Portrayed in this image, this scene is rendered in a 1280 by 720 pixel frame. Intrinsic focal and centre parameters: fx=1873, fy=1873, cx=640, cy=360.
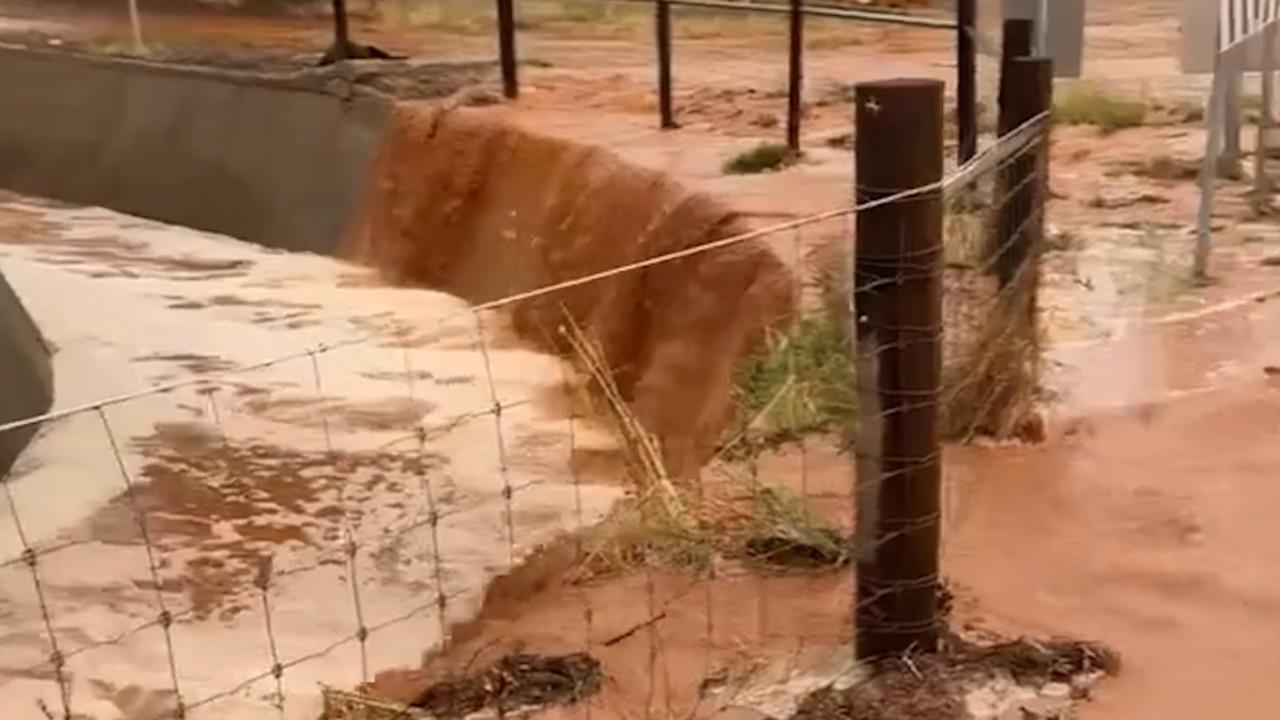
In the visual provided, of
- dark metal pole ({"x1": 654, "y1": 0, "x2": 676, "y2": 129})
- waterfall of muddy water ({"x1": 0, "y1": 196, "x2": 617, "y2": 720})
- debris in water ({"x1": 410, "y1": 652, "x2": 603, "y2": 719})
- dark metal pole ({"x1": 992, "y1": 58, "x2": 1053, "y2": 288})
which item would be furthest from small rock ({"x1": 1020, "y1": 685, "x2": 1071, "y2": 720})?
dark metal pole ({"x1": 654, "y1": 0, "x2": 676, "y2": 129})

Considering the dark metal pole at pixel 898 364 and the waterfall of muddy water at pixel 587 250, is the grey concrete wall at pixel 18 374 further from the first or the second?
the dark metal pole at pixel 898 364

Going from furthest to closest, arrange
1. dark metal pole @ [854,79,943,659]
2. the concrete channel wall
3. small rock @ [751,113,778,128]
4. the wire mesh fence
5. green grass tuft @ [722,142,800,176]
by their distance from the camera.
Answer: the concrete channel wall < small rock @ [751,113,778,128] < green grass tuft @ [722,142,800,176] < the wire mesh fence < dark metal pole @ [854,79,943,659]

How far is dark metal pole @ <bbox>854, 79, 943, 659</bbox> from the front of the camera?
3543 millimetres

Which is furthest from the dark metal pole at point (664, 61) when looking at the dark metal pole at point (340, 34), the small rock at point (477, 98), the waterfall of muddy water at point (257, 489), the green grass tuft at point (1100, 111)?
the dark metal pole at point (340, 34)

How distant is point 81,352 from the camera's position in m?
9.97

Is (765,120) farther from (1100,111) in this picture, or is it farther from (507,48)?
(1100,111)

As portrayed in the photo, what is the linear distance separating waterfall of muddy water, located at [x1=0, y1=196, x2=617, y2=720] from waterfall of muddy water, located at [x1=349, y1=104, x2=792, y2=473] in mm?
353

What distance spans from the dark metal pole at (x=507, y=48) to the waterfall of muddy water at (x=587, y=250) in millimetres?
356

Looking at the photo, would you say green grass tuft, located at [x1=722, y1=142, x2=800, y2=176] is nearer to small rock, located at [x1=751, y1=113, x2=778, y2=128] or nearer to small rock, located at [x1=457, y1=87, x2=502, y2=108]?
small rock, located at [x1=751, y1=113, x2=778, y2=128]

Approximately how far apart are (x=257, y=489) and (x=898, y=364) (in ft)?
14.6

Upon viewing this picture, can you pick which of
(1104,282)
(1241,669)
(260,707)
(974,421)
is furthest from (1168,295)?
(260,707)

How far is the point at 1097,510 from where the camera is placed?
15.9 feet

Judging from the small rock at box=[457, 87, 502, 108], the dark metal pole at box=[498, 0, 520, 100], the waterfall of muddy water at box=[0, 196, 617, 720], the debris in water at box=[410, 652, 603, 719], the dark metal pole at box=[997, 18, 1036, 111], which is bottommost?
the waterfall of muddy water at box=[0, 196, 617, 720]

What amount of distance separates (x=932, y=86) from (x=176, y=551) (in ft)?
14.0
